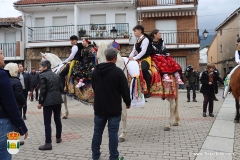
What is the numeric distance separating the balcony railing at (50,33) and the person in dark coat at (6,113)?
20766 mm

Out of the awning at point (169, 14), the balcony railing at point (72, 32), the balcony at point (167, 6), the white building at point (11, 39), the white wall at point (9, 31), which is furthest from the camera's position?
the white wall at point (9, 31)

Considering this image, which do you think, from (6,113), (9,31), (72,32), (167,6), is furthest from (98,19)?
(6,113)

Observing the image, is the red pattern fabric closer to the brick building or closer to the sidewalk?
the sidewalk

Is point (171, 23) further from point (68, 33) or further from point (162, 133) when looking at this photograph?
point (162, 133)

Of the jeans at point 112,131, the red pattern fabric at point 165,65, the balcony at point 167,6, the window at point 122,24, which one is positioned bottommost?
the jeans at point 112,131

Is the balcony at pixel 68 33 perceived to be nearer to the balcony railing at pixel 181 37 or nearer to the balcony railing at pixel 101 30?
the balcony railing at pixel 101 30

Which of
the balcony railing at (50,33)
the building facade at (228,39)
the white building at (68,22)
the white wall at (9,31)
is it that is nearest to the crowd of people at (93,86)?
the white building at (68,22)

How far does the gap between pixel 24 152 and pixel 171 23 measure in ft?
68.0

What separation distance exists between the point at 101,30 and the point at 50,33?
4914 mm

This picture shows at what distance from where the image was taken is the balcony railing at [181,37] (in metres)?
22.7

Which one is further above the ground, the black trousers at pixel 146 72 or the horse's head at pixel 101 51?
the horse's head at pixel 101 51

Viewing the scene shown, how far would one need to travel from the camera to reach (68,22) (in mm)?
23406

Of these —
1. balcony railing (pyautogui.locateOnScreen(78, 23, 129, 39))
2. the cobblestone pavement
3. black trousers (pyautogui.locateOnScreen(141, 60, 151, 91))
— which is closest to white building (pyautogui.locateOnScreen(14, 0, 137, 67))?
balcony railing (pyautogui.locateOnScreen(78, 23, 129, 39))

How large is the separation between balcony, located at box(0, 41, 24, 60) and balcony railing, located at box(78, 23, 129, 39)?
5.79m
